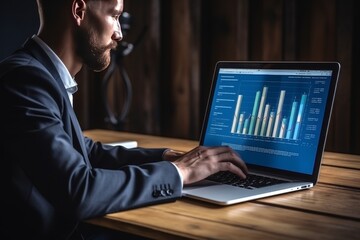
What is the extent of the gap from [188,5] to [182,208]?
7.15 feet

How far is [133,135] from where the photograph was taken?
2324 mm

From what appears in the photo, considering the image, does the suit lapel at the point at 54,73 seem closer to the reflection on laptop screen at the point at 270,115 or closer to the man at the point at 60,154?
the man at the point at 60,154

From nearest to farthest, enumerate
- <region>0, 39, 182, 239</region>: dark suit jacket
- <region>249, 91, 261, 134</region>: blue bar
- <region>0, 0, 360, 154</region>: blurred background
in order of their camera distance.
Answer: <region>0, 39, 182, 239</region>: dark suit jacket → <region>249, 91, 261, 134</region>: blue bar → <region>0, 0, 360, 154</region>: blurred background

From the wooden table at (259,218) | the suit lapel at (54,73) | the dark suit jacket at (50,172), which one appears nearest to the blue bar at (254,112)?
the wooden table at (259,218)

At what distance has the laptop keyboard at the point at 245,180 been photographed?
1.38 m

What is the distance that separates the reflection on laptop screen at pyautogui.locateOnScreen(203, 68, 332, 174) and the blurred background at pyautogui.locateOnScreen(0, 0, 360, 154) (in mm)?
1171

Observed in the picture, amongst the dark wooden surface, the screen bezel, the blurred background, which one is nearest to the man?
the screen bezel

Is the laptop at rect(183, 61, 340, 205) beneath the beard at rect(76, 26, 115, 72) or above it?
beneath

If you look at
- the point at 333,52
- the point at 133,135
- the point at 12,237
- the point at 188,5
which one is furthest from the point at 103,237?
the point at 188,5

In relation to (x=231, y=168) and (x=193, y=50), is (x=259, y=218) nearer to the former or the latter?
(x=231, y=168)

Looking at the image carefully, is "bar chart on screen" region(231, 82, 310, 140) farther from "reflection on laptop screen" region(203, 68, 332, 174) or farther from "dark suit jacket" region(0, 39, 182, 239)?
"dark suit jacket" region(0, 39, 182, 239)

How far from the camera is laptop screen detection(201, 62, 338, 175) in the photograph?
56.9 inches

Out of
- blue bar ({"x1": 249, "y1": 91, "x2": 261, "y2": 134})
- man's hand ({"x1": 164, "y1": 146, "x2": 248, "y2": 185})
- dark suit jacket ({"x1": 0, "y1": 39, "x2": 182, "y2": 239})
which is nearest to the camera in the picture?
dark suit jacket ({"x1": 0, "y1": 39, "x2": 182, "y2": 239})

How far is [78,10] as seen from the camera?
1.41m
